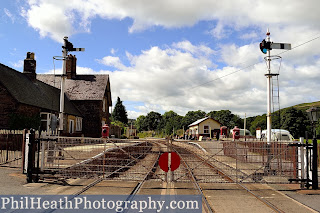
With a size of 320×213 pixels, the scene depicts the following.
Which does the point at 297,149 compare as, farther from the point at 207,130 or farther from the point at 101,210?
the point at 207,130

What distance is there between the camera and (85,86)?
134 feet

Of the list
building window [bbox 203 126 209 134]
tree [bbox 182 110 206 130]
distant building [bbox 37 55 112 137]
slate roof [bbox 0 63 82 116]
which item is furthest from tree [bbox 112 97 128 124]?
slate roof [bbox 0 63 82 116]

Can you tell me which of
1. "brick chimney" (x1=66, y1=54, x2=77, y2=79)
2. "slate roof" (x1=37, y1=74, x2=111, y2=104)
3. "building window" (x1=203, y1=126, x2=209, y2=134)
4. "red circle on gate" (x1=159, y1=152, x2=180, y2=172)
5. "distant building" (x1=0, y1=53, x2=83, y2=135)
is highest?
"brick chimney" (x1=66, y1=54, x2=77, y2=79)

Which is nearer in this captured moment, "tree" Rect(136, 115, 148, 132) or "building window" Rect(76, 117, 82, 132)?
"building window" Rect(76, 117, 82, 132)

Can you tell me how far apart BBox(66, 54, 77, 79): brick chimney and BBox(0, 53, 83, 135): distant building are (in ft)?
34.0

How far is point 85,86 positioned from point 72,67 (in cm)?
410

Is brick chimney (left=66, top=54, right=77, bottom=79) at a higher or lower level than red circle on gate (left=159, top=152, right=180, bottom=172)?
higher

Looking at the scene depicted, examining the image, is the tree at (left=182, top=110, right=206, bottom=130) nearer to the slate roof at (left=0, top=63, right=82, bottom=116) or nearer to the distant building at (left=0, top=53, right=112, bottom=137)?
the distant building at (left=0, top=53, right=112, bottom=137)

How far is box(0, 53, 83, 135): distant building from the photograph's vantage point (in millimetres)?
22938

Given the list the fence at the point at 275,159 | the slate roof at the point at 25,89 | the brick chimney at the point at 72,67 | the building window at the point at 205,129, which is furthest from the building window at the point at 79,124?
the building window at the point at 205,129

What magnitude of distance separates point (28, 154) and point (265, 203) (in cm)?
774

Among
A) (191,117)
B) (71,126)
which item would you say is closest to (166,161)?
(71,126)

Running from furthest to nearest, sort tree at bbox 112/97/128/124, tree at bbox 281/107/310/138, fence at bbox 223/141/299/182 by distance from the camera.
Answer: tree at bbox 112/97/128/124
tree at bbox 281/107/310/138
fence at bbox 223/141/299/182

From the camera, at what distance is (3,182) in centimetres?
935
